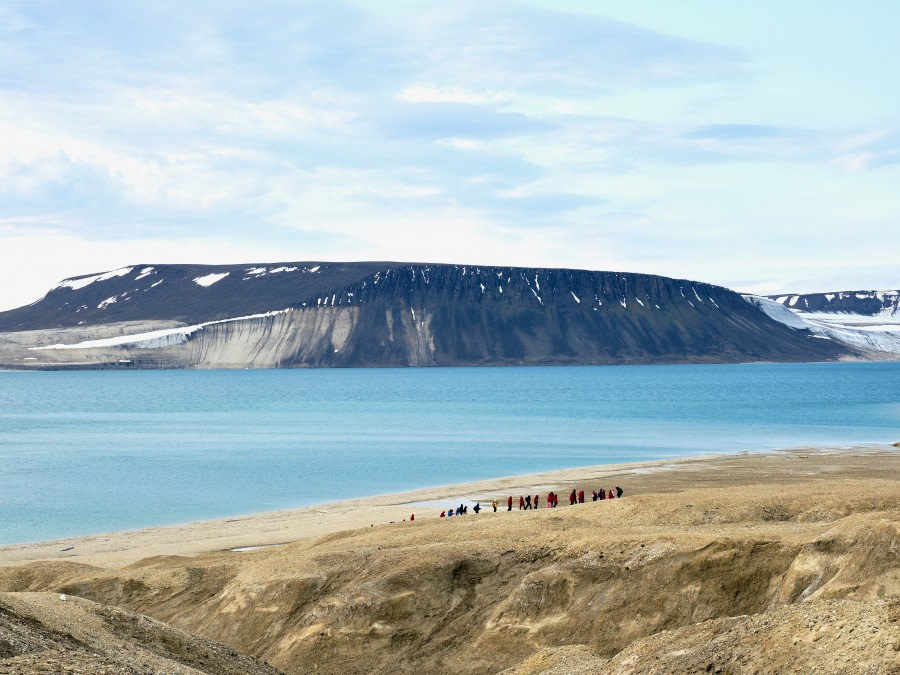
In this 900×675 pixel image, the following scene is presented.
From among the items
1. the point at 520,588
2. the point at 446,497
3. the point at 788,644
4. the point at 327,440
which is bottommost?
the point at 327,440

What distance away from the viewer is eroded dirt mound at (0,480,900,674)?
21.1 meters

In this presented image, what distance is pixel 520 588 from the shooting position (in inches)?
914

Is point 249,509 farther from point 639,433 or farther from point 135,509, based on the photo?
point 639,433

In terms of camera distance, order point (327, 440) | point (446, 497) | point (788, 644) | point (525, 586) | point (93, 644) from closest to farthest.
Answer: point (788, 644), point (93, 644), point (525, 586), point (446, 497), point (327, 440)

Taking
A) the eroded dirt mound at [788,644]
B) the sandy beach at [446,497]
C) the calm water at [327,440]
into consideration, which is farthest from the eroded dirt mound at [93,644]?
the calm water at [327,440]

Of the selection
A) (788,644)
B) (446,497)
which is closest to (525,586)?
(788,644)

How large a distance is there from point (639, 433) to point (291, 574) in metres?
73.4

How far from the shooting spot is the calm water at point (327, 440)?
58.6 metres

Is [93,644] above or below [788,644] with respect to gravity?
below

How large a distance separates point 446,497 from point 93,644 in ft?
125

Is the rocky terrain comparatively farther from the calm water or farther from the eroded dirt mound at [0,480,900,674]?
the calm water

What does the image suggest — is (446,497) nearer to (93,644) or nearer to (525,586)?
(525,586)

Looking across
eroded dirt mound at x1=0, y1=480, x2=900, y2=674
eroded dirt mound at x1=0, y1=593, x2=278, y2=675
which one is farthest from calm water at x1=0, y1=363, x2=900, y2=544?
eroded dirt mound at x1=0, y1=593, x2=278, y2=675

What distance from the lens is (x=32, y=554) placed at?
41219 millimetres
